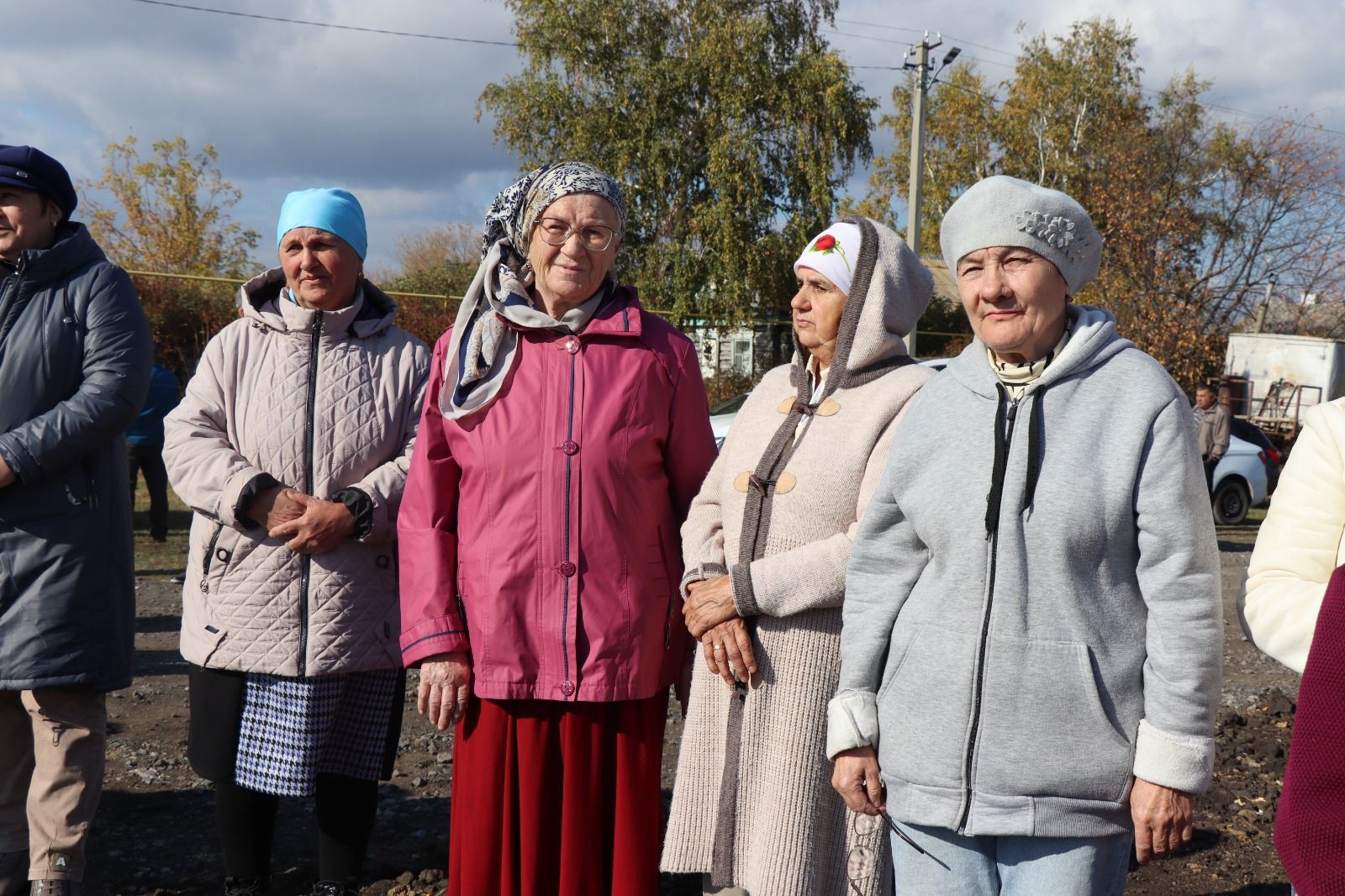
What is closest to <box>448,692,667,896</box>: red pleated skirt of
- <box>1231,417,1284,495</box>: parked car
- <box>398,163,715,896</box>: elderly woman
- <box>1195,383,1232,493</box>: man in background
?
<box>398,163,715,896</box>: elderly woman

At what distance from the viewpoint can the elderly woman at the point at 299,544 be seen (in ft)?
10.5

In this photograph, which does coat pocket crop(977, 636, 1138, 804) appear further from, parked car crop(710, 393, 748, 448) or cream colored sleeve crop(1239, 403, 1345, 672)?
parked car crop(710, 393, 748, 448)

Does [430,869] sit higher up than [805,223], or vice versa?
[805,223]

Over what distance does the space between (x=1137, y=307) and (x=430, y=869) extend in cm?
2456

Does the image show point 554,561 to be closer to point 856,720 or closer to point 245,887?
point 856,720

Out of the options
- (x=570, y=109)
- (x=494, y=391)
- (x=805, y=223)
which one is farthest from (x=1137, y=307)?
(x=494, y=391)

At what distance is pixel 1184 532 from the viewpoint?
6.31 ft

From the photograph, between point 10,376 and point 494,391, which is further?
point 10,376

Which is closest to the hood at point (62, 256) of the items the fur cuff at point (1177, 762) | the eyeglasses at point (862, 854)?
the eyeglasses at point (862, 854)

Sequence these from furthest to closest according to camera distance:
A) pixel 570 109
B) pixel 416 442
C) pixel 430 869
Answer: pixel 570 109
pixel 430 869
pixel 416 442

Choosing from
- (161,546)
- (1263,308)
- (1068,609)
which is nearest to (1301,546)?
(1068,609)

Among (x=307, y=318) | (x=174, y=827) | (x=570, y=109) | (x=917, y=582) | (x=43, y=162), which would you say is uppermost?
(x=570, y=109)

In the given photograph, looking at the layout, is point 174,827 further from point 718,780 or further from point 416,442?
point 718,780

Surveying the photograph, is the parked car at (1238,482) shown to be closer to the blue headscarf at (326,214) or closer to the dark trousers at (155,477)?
the dark trousers at (155,477)
